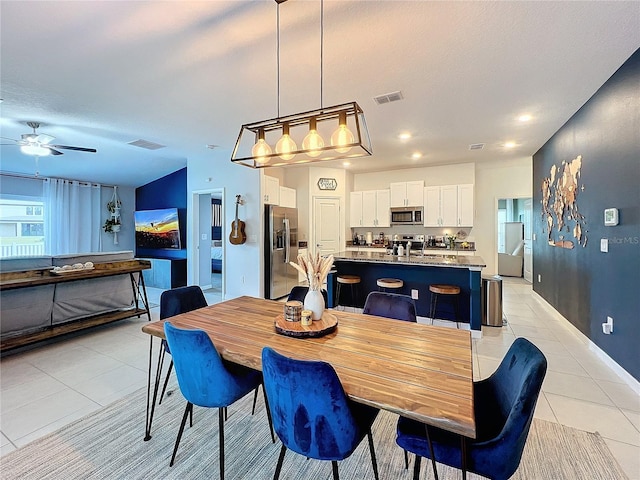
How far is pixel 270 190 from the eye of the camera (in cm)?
577

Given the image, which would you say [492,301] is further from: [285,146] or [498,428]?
[285,146]

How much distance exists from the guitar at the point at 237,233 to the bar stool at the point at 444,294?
343 cm

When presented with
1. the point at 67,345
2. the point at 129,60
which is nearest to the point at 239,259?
the point at 67,345

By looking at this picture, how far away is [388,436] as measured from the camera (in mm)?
1999

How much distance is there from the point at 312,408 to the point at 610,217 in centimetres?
340

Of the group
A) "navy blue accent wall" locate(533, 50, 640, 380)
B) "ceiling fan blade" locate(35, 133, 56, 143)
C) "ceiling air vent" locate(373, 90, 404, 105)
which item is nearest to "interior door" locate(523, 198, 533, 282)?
"navy blue accent wall" locate(533, 50, 640, 380)

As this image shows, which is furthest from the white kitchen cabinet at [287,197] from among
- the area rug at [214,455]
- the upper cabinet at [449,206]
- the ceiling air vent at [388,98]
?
the area rug at [214,455]

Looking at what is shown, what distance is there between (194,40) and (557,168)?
504 centimetres

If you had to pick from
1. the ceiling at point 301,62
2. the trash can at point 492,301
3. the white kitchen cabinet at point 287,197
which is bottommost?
the trash can at point 492,301

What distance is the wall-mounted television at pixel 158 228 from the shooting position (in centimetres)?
703

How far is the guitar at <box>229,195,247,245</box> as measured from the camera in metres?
5.51

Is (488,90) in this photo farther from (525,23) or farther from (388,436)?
(388,436)

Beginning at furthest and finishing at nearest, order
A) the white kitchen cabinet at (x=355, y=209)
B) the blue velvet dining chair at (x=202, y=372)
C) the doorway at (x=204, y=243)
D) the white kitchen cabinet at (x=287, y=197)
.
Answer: the white kitchen cabinet at (x=355, y=209), the white kitchen cabinet at (x=287, y=197), the doorway at (x=204, y=243), the blue velvet dining chair at (x=202, y=372)

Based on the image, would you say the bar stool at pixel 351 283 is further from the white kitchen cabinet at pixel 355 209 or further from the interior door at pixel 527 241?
the interior door at pixel 527 241
